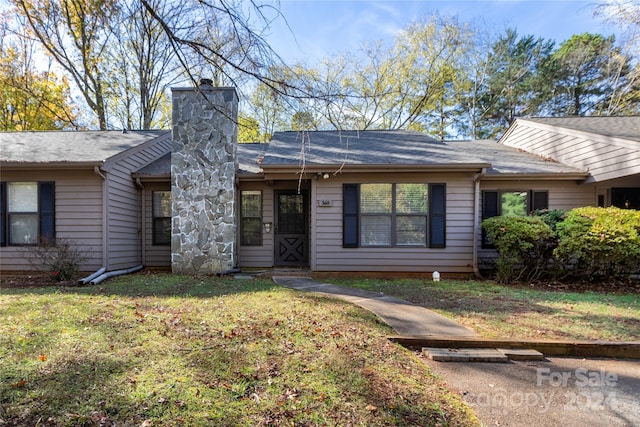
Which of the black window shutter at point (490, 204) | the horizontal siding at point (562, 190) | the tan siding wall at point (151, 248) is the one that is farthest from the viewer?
the tan siding wall at point (151, 248)

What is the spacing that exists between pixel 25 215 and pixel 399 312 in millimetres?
8554

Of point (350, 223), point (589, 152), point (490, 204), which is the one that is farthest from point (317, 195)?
point (589, 152)

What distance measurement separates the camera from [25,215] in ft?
24.1

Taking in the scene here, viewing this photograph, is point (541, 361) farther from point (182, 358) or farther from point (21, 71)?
point (21, 71)

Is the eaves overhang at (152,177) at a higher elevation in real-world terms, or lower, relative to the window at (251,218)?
higher

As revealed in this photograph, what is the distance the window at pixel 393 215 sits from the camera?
741 cm

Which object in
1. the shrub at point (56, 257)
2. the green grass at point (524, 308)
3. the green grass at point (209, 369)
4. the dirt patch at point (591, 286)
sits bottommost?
the dirt patch at point (591, 286)

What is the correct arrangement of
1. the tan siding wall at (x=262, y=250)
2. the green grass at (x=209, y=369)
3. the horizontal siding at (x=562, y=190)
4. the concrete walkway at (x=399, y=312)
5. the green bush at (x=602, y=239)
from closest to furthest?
the green grass at (x=209, y=369) < the concrete walkway at (x=399, y=312) < the green bush at (x=602, y=239) < the horizontal siding at (x=562, y=190) < the tan siding wall at (x=262, y=250)

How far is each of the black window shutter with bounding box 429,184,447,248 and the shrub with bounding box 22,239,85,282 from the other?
310 inches

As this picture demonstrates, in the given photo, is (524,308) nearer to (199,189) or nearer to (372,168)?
(372,168)

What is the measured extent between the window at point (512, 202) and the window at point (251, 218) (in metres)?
5.71

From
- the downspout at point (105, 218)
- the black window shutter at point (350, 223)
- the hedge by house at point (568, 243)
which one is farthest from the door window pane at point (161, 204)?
the hedge by house at point (568, 243)

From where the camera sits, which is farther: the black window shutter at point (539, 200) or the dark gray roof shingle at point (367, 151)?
the black window shutter at point (539, 200)

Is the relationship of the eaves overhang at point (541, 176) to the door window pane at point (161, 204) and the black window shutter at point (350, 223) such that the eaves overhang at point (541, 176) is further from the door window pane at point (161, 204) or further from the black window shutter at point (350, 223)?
the door window pane at point (161, 204)
